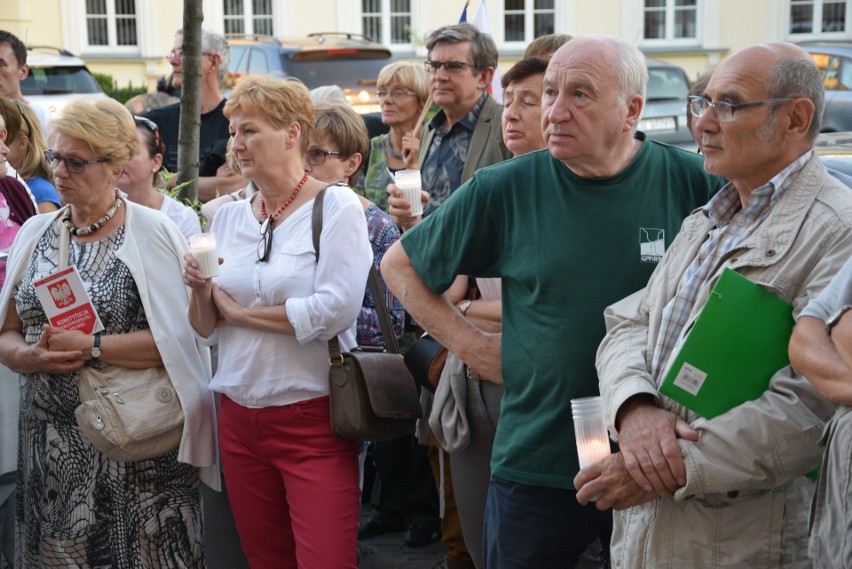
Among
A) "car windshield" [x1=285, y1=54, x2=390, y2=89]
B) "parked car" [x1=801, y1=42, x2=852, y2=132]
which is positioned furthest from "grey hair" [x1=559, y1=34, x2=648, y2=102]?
"parked car" [x1=801, y1=42, x2=852, y2=132]

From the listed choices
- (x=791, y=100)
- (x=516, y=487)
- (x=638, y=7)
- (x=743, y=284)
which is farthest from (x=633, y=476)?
(x=638, y=7)

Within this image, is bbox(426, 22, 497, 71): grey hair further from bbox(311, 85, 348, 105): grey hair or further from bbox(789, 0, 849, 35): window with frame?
bbox(789, 0, 849, 35): window with frame

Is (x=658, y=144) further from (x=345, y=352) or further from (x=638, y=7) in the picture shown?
(x=638, y=7)

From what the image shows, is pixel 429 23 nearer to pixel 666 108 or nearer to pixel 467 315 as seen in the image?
pixel 666 108

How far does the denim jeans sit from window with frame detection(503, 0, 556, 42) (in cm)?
2496

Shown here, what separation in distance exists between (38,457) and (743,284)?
2844 mm

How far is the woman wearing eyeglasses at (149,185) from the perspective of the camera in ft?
16.6

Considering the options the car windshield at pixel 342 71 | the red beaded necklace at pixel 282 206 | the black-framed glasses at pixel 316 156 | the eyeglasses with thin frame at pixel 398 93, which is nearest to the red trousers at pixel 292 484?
the red beaded necklace at pixel 282 206

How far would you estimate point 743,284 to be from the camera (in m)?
2.58

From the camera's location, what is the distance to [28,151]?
20.0 ft

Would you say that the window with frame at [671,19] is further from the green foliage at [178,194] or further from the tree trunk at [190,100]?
the green foliage at [178,194]

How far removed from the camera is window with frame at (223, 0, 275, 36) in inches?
1062

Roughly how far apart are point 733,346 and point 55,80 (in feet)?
50.7

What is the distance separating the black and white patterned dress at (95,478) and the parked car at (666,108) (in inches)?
435
